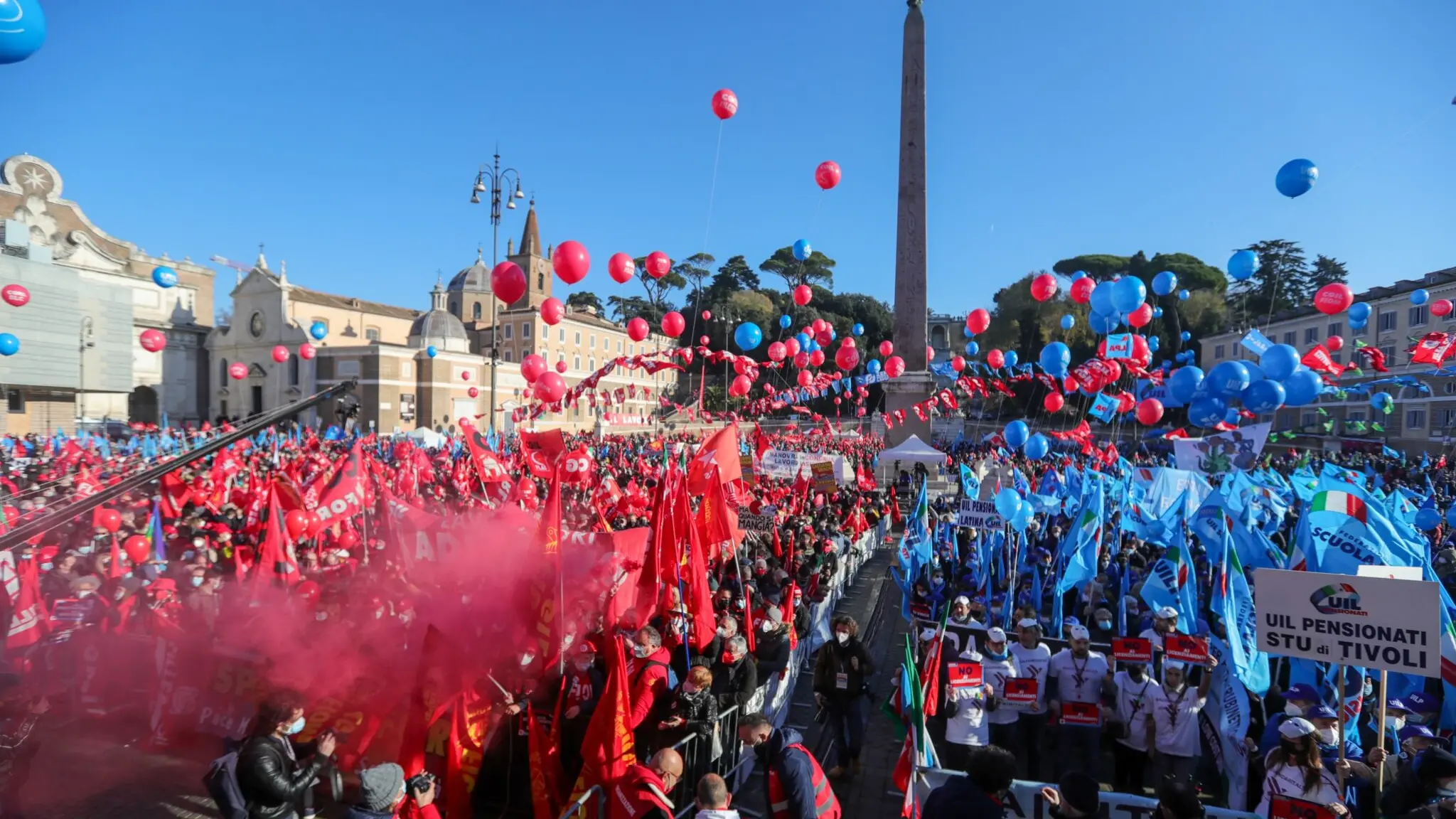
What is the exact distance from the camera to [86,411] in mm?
39688

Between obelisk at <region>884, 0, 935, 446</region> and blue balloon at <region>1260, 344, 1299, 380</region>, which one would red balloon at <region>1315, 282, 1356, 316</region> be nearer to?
blue balloon at <region>1260, 344, 1299, 380</region>

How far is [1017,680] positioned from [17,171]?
2291 inches

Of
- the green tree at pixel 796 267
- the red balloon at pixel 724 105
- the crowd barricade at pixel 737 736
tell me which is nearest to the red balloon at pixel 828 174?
the red balloon at pixel 724 105

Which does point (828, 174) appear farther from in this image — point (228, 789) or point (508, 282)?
point (228, 789)

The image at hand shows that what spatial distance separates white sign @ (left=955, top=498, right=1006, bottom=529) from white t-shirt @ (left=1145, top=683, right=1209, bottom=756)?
14.4 ft

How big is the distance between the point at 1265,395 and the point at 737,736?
1260 cm

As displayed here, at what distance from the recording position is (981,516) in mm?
9703

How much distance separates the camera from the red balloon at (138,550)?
9.03 metres

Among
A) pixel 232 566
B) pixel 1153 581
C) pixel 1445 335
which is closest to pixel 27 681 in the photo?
pixel 232 566

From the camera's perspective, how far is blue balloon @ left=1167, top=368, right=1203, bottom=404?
14.9 m

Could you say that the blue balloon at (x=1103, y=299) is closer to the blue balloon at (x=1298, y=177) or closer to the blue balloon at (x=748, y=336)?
the blue balloon at (x=1298, y=177)

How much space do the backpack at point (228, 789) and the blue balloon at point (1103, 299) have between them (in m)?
15.3

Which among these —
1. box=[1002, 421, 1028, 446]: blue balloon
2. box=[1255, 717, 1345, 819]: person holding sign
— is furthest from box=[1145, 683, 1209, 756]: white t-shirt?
box=[1002, 421, 1028, 446]: blue balloon

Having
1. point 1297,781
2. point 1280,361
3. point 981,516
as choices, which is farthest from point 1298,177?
point 1297,781
